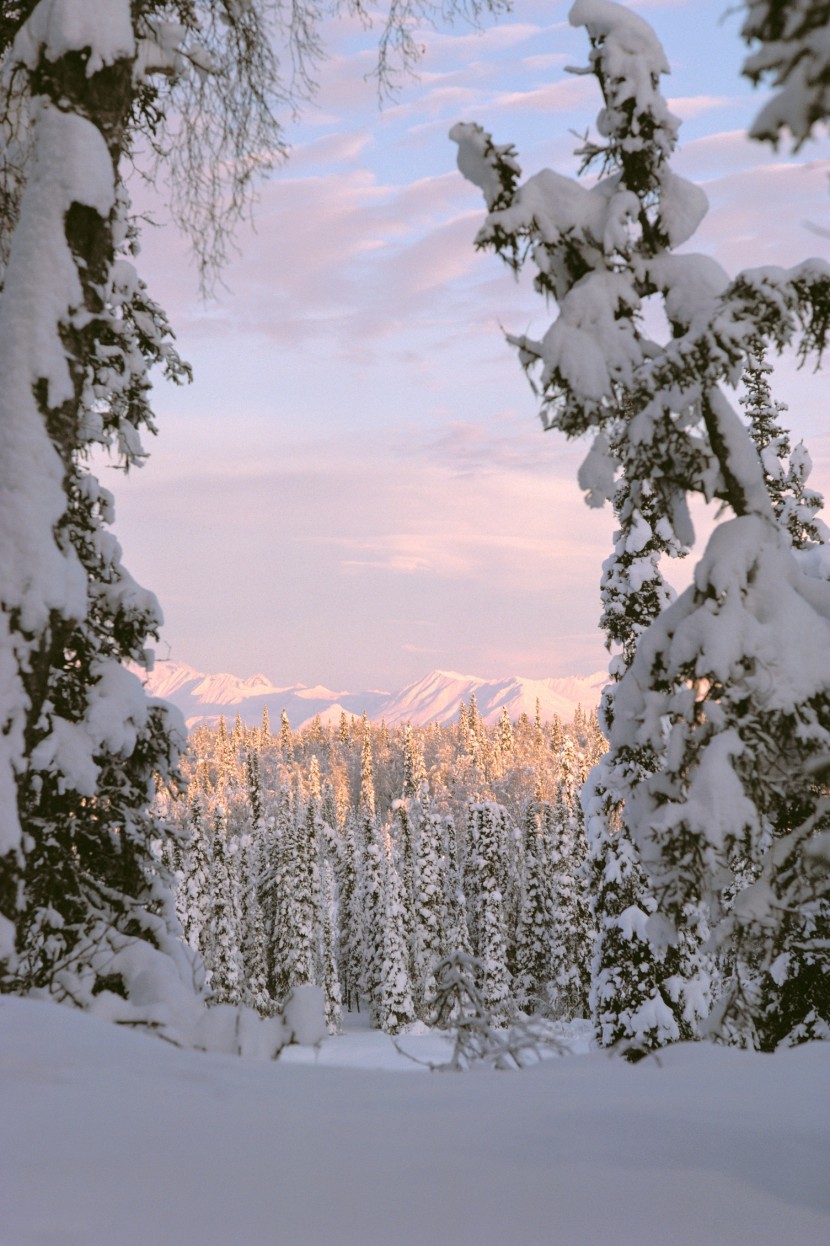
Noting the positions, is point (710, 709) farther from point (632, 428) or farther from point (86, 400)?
point (86, 400)

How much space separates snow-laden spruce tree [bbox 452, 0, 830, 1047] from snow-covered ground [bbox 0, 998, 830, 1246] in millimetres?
1118

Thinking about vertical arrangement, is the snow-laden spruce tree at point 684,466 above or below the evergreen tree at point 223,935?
above

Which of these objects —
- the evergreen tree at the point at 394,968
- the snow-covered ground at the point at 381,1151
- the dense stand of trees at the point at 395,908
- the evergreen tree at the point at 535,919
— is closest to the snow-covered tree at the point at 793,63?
the snow-covered ground at the point at 381,1151

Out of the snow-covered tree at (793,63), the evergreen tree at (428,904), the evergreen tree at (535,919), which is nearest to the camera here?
the snow-covered tree at (793,63)

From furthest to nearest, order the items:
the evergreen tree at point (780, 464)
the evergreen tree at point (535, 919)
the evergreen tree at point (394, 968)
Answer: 1. the evergreen tree at point (535, 919)
2. the evergreen tree at point (394, 968)
3. the evergreen tree at point (780, 464)

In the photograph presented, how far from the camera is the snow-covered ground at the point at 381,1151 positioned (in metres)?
2.37

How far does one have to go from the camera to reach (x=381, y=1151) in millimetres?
2857

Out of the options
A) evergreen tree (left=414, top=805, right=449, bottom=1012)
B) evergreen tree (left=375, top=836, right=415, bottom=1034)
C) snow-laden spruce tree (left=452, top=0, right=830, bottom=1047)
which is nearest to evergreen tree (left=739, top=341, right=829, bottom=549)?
snow-laden spruce tree (left=452, top=0, right=830, bottom=1047)

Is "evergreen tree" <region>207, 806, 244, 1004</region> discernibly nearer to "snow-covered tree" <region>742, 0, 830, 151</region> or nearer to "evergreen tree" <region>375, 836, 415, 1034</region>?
"evergreen tree" <region>375, 836, 415, 1034</region>

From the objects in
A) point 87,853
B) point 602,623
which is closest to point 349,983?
point 602,623

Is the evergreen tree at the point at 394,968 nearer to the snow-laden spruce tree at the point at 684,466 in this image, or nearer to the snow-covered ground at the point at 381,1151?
the snow-laden spruce tree at the point at 684,466

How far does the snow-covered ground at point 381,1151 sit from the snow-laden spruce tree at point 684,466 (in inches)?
44.0

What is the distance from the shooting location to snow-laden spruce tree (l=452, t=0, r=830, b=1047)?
188 inches

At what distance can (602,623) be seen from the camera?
19938 mm
